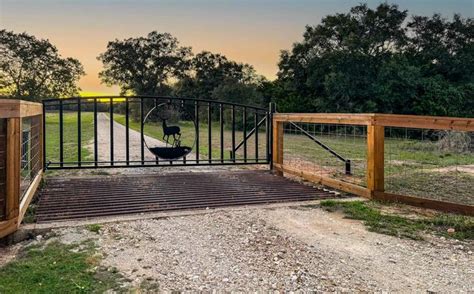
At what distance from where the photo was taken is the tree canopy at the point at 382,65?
75.4 feet

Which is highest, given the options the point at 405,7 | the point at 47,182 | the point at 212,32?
the point at 405,7

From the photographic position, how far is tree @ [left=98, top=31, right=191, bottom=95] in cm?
3397

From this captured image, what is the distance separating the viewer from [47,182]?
5.80m

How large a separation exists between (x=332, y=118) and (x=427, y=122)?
1.39m

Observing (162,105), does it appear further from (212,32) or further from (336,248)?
(212,32)

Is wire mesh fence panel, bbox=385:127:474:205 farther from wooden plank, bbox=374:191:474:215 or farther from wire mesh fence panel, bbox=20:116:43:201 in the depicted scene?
wire mesh fence panel, bbox=20:116:43:201

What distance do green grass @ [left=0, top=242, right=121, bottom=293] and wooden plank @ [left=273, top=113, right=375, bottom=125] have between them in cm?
365

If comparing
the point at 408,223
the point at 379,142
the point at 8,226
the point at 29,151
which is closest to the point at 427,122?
the point at 379,142

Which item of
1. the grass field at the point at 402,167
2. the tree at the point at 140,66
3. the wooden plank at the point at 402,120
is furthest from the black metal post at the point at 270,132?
the tree at the point at 140,66

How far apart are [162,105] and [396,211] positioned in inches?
163

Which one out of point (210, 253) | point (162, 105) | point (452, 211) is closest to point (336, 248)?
point (210, 253)

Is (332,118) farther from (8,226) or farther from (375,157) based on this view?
(8,226)

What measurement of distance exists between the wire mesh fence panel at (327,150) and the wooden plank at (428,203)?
0.68 m

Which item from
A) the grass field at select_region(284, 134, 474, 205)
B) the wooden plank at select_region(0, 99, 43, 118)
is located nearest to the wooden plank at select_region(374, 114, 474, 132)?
the grass field at select_region(284, 134, 474, 205)
